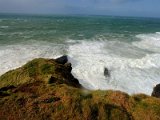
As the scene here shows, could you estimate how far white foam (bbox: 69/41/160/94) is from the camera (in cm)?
1988

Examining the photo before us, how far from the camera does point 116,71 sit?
23141mm

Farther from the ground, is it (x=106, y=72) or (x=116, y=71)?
(x=106, y=72)

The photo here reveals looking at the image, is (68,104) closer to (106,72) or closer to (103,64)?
(106,72)

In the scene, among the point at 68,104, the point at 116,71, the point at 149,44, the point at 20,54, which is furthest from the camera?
the point at 149,44

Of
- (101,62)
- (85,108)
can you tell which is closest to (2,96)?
(85,108)

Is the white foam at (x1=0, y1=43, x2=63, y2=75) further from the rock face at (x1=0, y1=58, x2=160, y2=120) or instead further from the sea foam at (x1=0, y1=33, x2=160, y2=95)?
the rock face at (x1=0, y1=58, x2=160, y2=120)

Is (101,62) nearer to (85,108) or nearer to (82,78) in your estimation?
(82,78)

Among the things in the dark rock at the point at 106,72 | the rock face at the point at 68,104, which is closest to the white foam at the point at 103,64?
the dark rock at the point at 106,72

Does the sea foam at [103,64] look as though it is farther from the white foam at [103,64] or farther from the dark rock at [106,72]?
the dark rock at [106,72]

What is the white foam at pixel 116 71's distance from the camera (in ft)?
65.2

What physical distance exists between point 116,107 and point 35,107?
2558 millimetres

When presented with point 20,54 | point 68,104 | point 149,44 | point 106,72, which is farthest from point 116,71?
point 149,44

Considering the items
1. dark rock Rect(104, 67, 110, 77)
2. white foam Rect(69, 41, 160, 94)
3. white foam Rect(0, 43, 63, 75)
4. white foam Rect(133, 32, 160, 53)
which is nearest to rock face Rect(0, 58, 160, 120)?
white foam Rect(69, 41, 160, 94)

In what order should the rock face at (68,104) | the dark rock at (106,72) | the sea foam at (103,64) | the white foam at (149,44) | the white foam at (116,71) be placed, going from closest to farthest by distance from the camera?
the rock face at (68,104) → the white foam at (116,71) → the sea foam at (103,64) → the dark rock at (106,72) → the white foam at (149,44)
